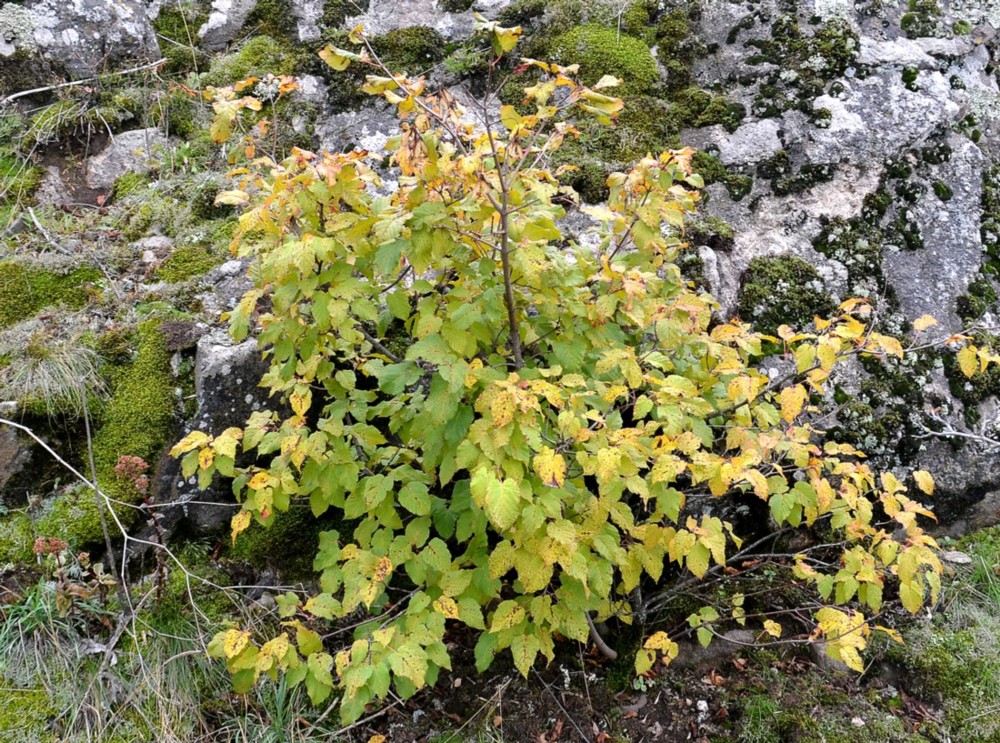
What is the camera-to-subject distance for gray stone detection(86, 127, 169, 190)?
182 inches

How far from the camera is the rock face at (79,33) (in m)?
4.68

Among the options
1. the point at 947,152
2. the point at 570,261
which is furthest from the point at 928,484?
the point at 947,152

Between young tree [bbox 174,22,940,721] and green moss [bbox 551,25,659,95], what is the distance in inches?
85.7

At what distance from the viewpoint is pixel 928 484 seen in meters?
2.43

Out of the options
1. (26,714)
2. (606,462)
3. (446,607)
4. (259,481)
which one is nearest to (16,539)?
(26,714)

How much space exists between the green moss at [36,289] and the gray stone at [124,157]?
3.43ft

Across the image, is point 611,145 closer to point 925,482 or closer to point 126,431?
point 925,482

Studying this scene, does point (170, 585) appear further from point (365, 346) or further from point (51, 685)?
point (365, 346)

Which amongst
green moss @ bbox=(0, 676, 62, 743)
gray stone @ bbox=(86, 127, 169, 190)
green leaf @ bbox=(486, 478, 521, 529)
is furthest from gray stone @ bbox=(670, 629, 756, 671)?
gray stone @ bbox=(86, 127, 169, 190)

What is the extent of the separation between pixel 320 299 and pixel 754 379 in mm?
1453

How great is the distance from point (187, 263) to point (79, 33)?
2.35 metres

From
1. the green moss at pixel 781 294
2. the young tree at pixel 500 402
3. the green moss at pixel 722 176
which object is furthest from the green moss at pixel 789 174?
the young tree at pixel 500 402

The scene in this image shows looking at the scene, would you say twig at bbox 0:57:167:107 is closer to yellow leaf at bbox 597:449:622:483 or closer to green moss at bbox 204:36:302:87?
green moss at bbox 204:36:302:87

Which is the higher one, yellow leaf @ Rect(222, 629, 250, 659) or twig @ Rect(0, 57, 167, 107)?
twig @ Rect(0, 57, 167, 107)
